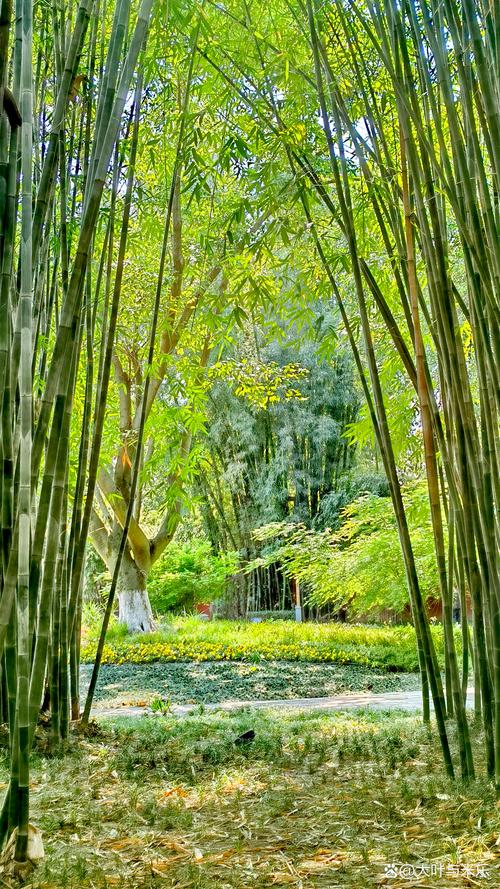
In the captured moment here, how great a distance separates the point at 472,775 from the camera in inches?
62.4

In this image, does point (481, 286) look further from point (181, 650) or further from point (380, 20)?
point (181, 650)

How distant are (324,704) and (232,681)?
991mm

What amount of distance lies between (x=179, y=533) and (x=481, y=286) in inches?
443

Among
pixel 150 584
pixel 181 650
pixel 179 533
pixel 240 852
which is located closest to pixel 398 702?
pixel 181 650

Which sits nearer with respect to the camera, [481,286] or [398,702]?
[481,286]

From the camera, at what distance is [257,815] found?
4.97 ft

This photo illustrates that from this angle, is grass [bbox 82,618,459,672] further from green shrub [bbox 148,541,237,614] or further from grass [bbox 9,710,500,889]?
grass [bbox 9,710,500,889]

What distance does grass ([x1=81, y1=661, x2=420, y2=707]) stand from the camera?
454cm

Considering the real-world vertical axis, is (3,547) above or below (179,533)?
below

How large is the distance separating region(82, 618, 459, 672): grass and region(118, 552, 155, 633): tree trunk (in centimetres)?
14

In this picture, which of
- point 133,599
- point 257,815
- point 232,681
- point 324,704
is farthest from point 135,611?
point 257,815

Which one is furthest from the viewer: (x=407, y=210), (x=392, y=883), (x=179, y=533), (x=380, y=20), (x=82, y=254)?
(x=179, y=533)

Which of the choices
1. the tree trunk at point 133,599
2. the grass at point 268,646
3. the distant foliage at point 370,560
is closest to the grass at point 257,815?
the distant foliage at point 370,560

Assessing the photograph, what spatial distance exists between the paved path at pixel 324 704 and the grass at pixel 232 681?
6.4 inches
